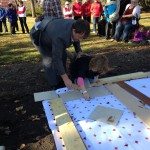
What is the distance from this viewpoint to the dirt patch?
179 inches

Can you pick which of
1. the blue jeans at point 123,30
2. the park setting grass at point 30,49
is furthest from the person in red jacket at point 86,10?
the blue jeans at point 123,30

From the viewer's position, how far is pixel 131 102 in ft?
16.2

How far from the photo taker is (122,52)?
9.00 metres

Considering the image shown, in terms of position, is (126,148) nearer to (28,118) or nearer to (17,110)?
(28,118)

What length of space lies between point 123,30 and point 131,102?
242 inches

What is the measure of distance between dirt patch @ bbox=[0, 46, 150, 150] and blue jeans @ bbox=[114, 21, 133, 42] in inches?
51.7

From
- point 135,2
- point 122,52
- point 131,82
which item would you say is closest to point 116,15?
point 135,2

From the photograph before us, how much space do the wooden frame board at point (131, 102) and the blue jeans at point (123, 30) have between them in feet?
17.1

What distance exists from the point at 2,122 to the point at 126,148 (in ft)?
7.07

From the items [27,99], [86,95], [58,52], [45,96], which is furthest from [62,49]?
[27,99]

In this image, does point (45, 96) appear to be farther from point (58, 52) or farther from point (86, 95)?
point (58, 52)

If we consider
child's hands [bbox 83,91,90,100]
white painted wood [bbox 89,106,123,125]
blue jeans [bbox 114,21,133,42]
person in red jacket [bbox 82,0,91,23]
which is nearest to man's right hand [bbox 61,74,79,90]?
child's hands [bbox 83,91,90,100]

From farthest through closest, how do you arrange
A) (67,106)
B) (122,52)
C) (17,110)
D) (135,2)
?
(135,2)
(122,52)
(17,110)
(67,106)

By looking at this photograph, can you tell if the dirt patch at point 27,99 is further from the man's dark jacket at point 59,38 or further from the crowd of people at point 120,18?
the crowd of people at point 120,18
